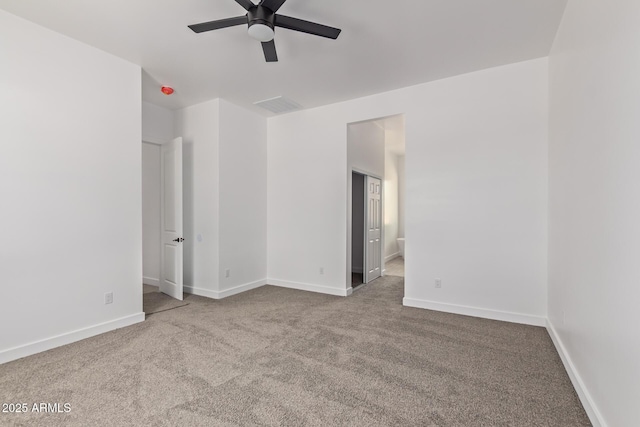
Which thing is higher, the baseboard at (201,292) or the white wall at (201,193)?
the white wall at (201,193)

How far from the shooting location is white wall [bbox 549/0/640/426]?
4.50 ft

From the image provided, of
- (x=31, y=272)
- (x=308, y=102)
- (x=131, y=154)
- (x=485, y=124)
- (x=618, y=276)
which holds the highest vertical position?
(x=308, y=102)

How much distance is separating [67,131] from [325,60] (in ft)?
8.70

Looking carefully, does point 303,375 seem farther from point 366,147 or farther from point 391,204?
point 391,204

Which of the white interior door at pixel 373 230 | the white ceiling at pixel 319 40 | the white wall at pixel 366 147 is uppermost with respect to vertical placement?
the white ceiling at pixel 319 40

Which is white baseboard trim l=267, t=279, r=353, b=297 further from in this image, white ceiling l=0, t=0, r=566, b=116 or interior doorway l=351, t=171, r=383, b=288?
white ceiling l=0, t=0, r=566, b=116

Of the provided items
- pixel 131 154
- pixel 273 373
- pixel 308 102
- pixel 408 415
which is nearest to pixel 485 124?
pixel 308 102

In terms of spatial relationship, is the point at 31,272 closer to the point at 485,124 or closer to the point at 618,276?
the point at 618,276

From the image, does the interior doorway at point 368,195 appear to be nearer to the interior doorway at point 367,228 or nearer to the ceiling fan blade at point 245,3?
the interior doorway at point 367,228

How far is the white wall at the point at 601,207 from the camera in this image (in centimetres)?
137

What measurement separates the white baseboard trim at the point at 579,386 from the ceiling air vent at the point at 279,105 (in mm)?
4185

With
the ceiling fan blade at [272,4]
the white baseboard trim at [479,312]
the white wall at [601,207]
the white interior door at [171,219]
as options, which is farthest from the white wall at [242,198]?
the white wall at [601,207]

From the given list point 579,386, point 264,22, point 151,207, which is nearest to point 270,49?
point 264,22

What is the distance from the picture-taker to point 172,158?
443cm
